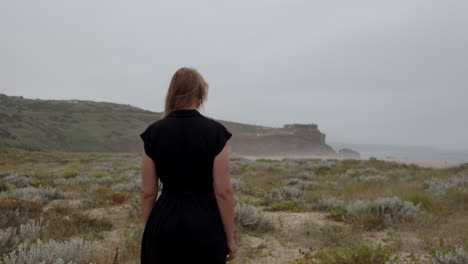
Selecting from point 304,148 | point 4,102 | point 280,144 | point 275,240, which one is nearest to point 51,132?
point 4,102

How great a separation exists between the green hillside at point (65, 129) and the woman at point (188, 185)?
46502mm

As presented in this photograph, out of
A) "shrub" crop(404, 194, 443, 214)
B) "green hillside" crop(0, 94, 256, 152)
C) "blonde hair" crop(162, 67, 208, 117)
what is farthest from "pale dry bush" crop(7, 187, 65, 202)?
"green hillside" crop(0, 94, 256, 152)

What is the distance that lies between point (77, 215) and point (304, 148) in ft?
191

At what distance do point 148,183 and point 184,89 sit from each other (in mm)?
771

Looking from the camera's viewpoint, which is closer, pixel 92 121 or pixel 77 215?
pixel 77 215

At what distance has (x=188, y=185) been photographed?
6.69 feet

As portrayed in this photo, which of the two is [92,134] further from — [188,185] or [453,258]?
[453,258]

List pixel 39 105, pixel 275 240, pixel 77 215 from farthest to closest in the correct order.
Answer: pixel 39 105 → pixel 77 215 → pixel 275 240

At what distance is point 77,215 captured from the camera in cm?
516

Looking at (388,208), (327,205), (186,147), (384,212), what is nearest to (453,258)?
(384,212)

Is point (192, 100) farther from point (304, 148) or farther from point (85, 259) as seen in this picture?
point (304, 148)

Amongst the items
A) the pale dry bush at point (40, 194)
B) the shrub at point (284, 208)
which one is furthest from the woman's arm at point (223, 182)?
the pale dry bush at point (40, 194)

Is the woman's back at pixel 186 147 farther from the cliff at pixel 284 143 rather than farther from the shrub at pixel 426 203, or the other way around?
the cliff at pixel 284 143

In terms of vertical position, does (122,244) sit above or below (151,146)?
below
